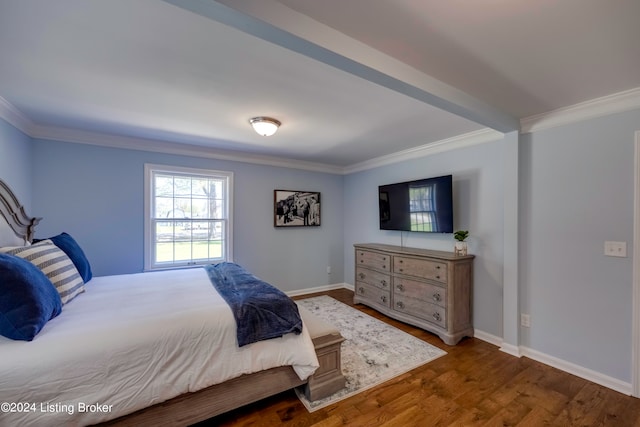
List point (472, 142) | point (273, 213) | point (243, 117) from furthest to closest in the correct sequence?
point (273, 213), point (472, 142), point (243, 117)

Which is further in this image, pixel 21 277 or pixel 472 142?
pixel 472 142

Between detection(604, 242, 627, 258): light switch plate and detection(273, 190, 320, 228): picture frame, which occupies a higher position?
detection(273, 190, 320, 228): picture frame

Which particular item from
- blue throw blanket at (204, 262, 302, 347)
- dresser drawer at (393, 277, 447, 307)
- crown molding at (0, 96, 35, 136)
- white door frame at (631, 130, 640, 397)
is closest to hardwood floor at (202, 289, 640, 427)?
white door frame at (631, 130, 640, 397)

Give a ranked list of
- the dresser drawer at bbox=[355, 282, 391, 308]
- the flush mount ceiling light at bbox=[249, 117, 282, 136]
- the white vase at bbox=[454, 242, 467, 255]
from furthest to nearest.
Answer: the dresser drawer at bbox=[355, 282, 391, 308] → the white vase at bbox=[454, 242, 467, 255] → the flush mount ceiling light at bbox=[249, 117, 282, 136]

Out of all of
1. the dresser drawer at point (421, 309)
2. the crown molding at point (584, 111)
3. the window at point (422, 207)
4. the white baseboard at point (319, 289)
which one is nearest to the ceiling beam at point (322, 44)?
the crown molding at point (584, 111)

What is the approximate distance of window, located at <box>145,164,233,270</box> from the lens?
11.8 ft

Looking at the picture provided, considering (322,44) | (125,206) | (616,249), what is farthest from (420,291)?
(125,206)

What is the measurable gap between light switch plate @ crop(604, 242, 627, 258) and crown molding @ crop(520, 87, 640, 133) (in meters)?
1.05

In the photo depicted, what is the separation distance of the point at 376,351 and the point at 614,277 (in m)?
2.04

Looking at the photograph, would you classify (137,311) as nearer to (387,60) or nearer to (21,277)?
(21,277)

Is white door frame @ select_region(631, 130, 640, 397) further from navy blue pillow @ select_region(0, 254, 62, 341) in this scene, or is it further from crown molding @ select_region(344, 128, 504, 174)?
navy blue pillow @ select_region(0, 254, 62, 341)

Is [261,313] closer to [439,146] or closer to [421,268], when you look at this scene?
[421,268]

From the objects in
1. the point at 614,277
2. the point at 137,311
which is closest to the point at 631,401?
the point at 614,277

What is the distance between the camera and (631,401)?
1.96 m
